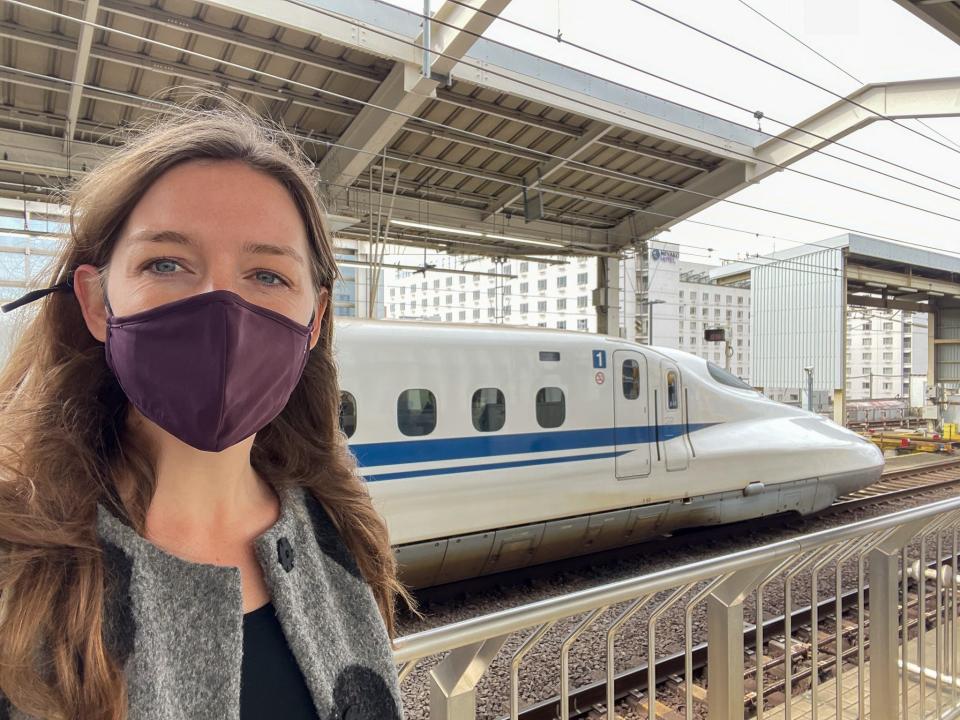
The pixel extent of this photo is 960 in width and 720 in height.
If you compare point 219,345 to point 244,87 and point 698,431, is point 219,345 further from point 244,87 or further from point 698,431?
point 244,87

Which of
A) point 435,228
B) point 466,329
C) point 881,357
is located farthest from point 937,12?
point 881,357

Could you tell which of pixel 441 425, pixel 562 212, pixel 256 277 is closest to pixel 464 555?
pixel 441 425

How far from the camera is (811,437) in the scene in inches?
355

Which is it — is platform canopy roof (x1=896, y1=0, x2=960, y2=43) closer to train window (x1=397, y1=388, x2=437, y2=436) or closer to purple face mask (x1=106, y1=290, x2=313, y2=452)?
Result: train window (x1=397, y1=388, x2=437, y2=436)

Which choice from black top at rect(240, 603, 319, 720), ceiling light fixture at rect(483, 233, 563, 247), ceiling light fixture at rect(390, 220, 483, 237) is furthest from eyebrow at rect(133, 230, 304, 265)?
ceiling light fixture at rect(483, 233, 563, 247)

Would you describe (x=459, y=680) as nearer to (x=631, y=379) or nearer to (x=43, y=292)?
(x=43, y=292)

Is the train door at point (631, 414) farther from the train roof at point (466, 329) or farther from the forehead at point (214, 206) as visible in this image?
the forehead at point (214, 206)

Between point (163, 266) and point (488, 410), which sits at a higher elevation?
point (163, 266)

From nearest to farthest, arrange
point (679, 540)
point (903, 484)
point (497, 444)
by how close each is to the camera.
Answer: point (497, 444)
point (679, 540)
point (903, 484)

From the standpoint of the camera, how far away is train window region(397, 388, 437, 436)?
5.78m

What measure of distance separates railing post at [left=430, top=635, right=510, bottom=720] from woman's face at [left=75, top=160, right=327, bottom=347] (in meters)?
1.17

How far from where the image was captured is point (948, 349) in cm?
2995

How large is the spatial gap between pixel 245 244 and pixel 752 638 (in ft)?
18.4

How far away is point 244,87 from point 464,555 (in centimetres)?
653
